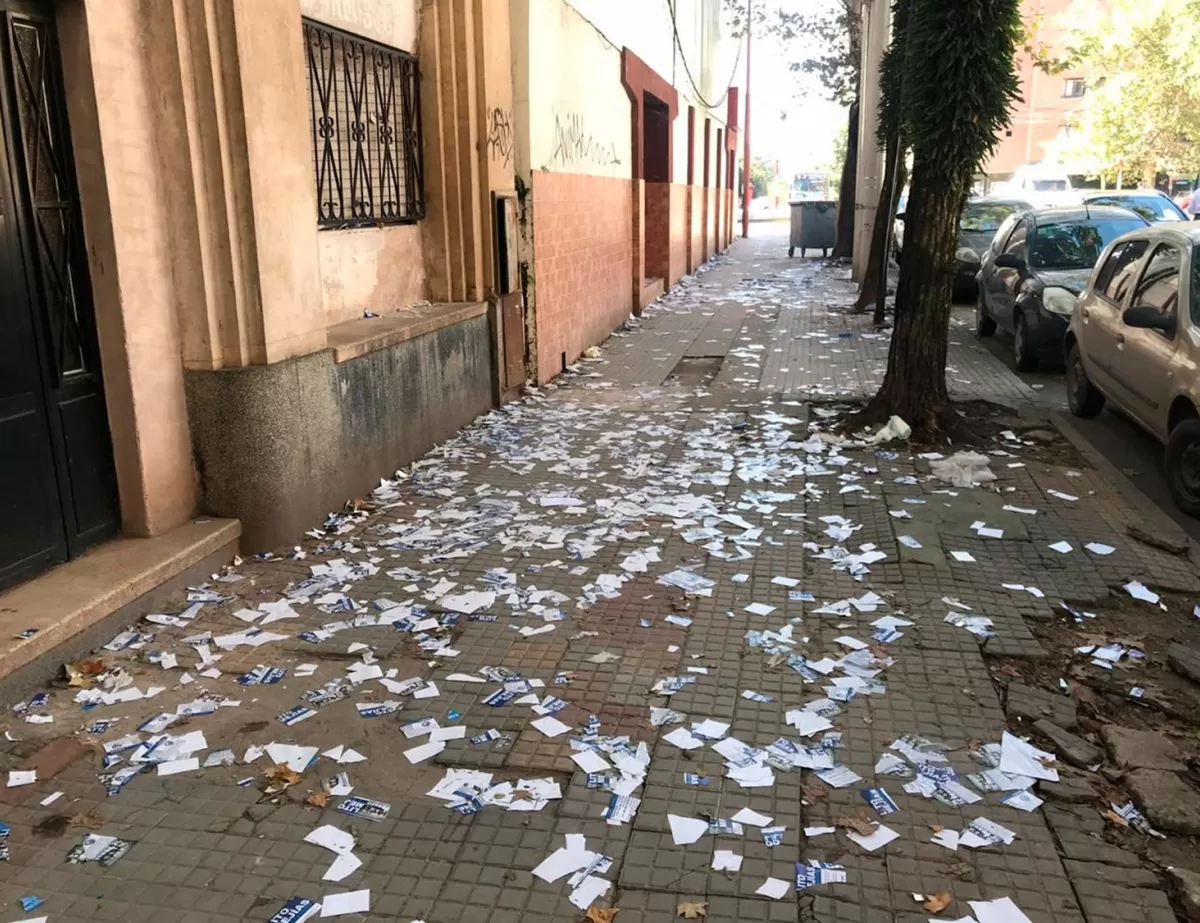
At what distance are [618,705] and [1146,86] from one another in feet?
134

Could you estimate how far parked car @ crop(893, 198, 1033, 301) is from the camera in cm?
1619

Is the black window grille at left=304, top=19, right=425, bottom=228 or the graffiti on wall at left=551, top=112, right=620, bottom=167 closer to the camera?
the black window grille at left=304, top=19, right=425, bottom=228

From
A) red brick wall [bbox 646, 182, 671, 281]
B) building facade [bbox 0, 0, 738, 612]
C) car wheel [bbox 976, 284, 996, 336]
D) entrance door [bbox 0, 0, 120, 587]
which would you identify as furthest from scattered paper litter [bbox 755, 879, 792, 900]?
red brick wall [bbox 646, 182, 671, 281]

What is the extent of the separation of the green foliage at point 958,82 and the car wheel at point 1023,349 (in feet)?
12.0

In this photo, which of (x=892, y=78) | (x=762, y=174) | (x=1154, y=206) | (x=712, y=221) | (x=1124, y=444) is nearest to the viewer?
(x=1124, y=444)

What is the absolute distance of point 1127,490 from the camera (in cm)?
675

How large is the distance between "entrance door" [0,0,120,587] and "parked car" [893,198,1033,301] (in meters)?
13.4

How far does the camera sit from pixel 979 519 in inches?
245

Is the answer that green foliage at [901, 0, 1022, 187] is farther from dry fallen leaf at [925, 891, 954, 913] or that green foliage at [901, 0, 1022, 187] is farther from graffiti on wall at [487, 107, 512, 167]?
dry fallen leaf at [925, 891, 954, 913]

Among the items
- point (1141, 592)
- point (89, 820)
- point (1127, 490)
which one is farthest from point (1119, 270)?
point (89, 820)

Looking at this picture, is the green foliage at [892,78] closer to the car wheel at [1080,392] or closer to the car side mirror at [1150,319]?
the car wheel at [1080,392]

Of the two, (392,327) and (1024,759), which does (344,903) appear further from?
(392,327)

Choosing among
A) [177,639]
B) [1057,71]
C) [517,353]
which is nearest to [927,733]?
[177,639]

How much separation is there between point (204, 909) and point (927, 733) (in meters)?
2.61
